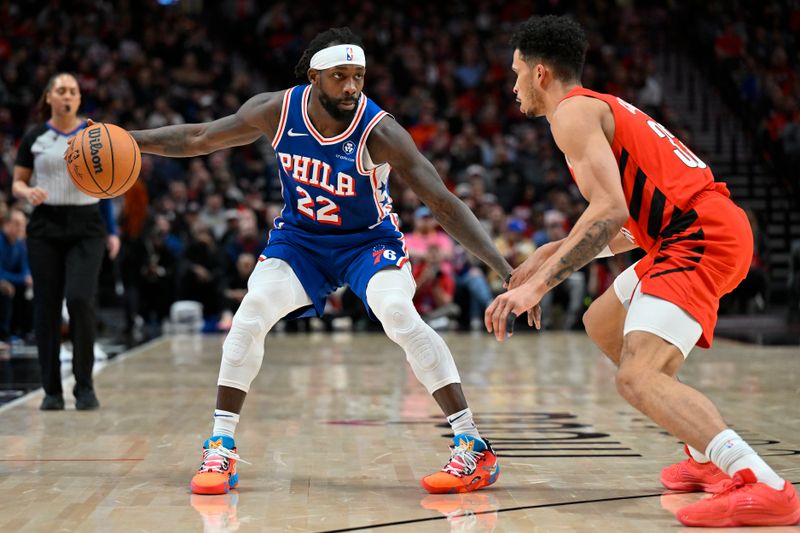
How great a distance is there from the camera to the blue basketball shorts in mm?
4418

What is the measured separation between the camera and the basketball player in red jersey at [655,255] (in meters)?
3.49

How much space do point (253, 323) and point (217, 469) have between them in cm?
57

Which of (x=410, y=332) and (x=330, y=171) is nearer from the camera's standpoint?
(x=410, y=332)

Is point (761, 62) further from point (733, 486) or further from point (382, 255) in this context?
point (733, 486)

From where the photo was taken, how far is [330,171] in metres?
4.35

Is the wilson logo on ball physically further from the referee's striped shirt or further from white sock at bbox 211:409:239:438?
the referee's striped shirt

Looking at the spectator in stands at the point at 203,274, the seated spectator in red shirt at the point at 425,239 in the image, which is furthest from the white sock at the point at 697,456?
the spectator in stands at the point at 203,274

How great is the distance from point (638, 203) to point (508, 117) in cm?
1415

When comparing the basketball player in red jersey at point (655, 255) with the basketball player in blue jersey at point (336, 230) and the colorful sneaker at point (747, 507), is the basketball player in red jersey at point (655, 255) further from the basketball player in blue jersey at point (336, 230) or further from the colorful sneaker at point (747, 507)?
the basketball player in blue jersey at point (336, 230)

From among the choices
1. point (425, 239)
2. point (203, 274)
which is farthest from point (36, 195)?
point (425, 239)

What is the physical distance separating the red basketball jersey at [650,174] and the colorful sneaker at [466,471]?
1022 millimetres

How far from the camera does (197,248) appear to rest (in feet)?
44.7

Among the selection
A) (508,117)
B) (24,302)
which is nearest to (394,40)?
(508,117)

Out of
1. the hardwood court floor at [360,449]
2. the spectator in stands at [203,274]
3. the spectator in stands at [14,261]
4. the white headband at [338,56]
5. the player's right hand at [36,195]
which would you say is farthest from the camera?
the spectator in stands at [203,274]
